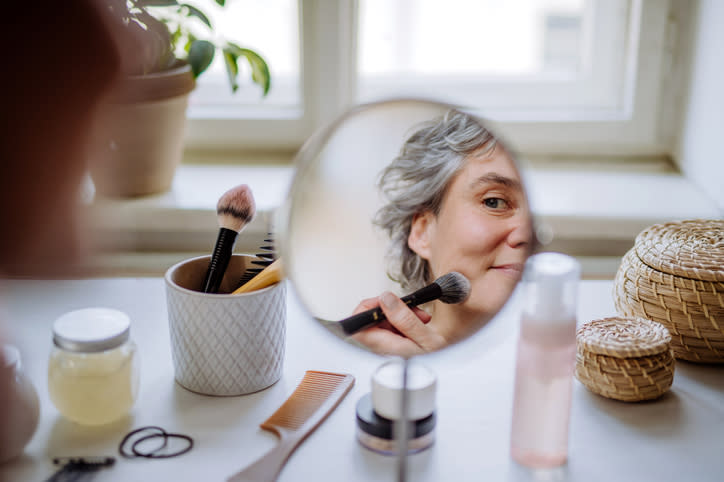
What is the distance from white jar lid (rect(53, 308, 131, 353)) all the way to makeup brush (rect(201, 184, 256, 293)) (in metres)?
0.09

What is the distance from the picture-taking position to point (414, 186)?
1.89ft

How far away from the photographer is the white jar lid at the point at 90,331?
0.57 metres

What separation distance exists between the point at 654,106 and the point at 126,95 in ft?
2.44

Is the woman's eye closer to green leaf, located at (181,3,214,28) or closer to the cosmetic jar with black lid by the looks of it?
the cosmetic jar with black lid

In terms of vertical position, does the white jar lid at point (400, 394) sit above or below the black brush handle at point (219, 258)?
below

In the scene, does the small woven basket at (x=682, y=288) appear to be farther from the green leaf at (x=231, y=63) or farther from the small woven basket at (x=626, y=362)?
the green leaf at (x=231, y=63)

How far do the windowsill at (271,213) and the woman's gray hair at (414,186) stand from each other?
403 millimetres

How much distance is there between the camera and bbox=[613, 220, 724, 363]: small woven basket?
0.65 metres

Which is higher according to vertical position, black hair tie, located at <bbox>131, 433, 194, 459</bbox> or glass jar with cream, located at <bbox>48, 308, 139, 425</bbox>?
glass jar with cream, located at <bbox>48, 308, 139, 425</bbox>

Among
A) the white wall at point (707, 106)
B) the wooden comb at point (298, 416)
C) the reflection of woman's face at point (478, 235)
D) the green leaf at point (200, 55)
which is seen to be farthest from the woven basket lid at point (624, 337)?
the green leaf at point (200, 55)

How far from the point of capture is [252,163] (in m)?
1.17

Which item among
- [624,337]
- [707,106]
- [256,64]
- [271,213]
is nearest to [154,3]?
[256,64]

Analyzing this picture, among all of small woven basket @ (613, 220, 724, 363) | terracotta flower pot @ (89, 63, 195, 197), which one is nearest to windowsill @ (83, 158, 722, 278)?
terracotta flower pot @ (89, 63, 195, 197)

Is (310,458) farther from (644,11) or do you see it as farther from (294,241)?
(644,11)
